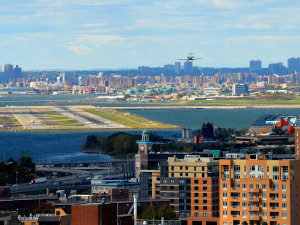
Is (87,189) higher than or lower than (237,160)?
lower

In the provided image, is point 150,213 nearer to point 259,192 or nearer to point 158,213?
point 158,213

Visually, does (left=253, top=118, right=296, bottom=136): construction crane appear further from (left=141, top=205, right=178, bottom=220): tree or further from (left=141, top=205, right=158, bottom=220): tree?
(left=141, top=205, right=178, bottom=220): tree

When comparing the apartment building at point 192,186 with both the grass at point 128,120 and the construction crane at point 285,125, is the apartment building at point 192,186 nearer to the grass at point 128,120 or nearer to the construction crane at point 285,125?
the construction crane at point 285,125

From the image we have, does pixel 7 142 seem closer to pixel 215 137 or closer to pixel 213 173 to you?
pixel 215 137

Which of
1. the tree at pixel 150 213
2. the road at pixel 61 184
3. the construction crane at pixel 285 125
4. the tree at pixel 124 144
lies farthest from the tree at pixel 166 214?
the construction crane at pixel 285 125

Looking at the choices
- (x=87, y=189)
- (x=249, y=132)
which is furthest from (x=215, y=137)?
(x=87, y=189)

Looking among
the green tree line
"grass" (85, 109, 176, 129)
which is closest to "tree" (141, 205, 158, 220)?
the green tree line

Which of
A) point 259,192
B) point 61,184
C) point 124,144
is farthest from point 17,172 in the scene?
point 259,192

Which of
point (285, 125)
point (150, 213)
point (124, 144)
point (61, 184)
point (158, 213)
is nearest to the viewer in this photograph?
point (158, 213)
